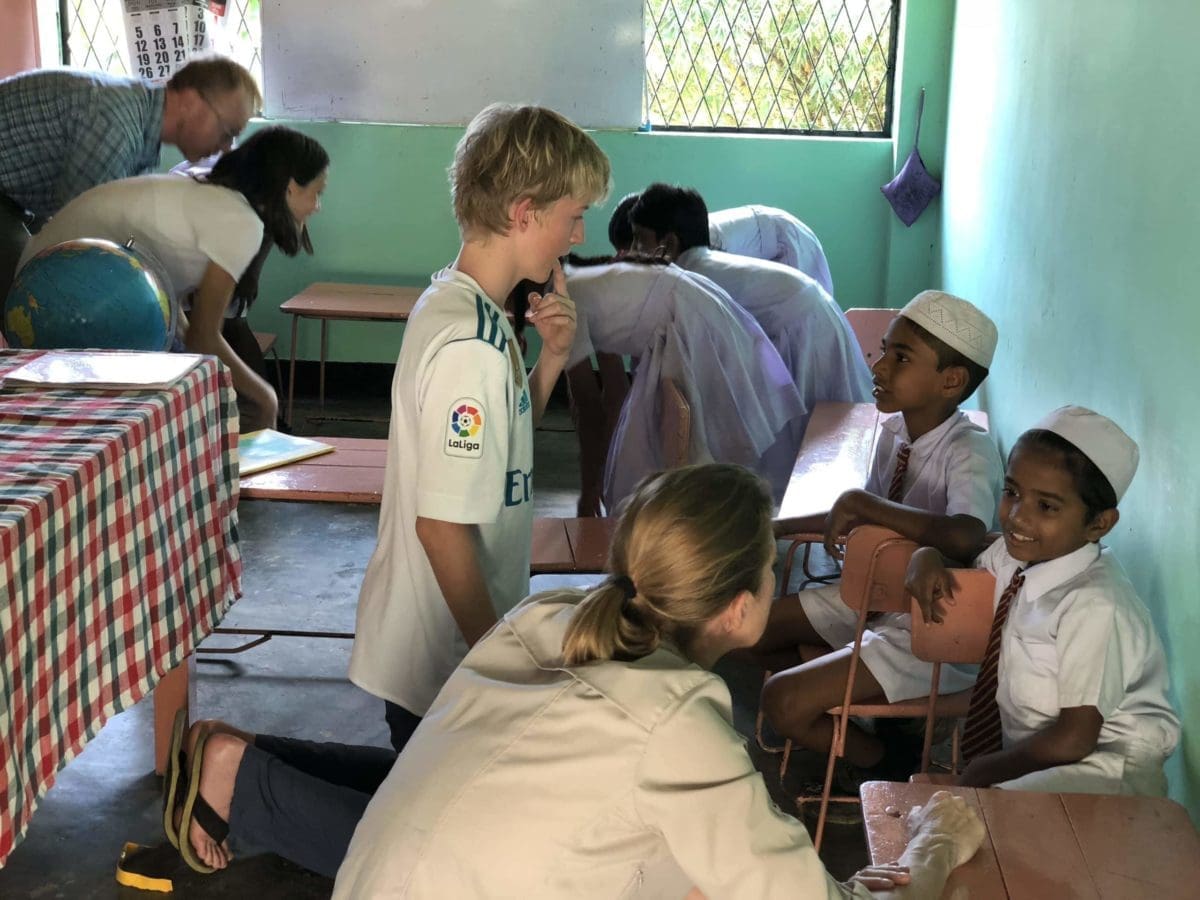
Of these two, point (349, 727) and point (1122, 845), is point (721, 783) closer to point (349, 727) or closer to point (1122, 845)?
point (1122, 845)

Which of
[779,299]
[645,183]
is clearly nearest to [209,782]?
[779,299]

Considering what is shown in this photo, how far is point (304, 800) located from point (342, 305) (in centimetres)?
378

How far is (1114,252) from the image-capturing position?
8.37 feet

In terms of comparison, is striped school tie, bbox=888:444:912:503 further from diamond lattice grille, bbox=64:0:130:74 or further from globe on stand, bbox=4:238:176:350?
diamond lattice grille, bbox=64:0:130:74

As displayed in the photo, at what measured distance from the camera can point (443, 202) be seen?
6133 mm

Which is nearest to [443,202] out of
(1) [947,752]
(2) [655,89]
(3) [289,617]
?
(2) [655,89]

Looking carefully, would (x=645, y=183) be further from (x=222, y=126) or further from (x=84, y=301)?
(x=84, y=301)

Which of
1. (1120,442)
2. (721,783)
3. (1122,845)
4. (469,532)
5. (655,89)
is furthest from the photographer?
Result: (655,89)

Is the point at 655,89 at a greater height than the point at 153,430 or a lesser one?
greater

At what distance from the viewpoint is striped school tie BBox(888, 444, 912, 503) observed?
8.95ft

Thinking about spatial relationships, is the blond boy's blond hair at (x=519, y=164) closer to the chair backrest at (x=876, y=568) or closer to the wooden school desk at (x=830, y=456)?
the chair backrest at (x=876, y=568)

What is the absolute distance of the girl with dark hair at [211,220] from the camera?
10.5 feet

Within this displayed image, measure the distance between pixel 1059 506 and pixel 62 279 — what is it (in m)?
2.11

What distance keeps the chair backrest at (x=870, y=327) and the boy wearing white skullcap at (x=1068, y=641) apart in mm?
2266
